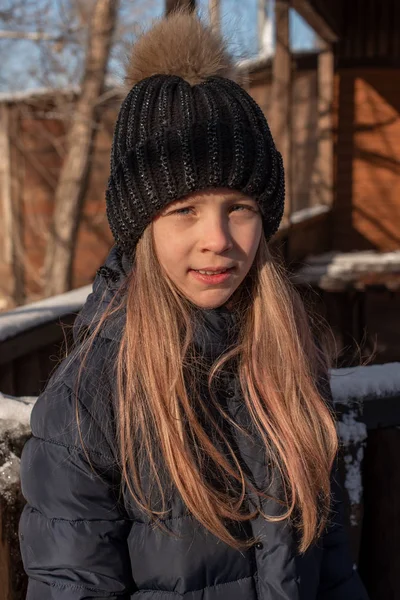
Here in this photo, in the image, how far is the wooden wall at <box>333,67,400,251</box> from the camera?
9.00 m

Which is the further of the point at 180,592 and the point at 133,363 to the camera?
the point at 133,363

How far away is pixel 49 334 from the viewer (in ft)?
10.9

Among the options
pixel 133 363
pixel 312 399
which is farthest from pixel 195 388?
pixel 312 399

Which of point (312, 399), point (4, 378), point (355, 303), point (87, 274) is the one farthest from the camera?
point (87, 274)

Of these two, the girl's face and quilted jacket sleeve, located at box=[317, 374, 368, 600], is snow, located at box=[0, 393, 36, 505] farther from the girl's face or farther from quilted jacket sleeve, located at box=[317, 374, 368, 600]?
quilted jacket sleeve, located at box=[317, 374, 368, 600]

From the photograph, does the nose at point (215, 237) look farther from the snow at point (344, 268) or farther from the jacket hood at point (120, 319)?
the snow at point (344, 268)

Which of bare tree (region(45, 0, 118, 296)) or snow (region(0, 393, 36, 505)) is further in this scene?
bare tree (region(45, 0, 118, 296))

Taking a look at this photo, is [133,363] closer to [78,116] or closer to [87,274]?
[78,116]

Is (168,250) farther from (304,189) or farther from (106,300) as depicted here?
(304,189)

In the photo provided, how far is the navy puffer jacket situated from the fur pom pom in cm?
61

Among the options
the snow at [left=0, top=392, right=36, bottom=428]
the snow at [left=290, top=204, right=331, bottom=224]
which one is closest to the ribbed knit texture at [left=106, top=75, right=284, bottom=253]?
the snow at [left=0, top=392, right=36, bottom=428]

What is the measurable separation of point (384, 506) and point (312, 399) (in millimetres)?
472

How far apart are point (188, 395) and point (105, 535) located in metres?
0.33

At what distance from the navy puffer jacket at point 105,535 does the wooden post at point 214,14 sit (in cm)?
84
